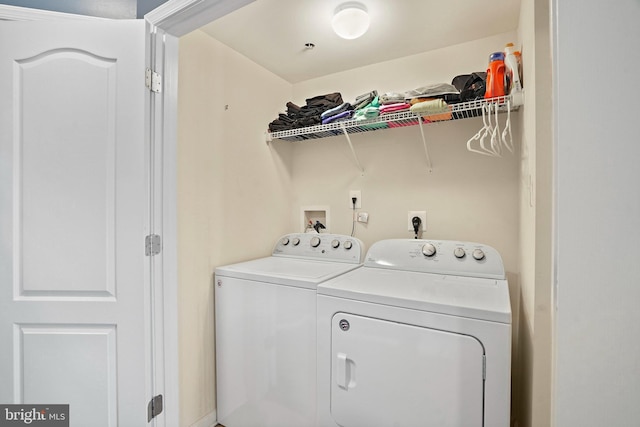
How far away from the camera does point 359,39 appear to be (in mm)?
1857

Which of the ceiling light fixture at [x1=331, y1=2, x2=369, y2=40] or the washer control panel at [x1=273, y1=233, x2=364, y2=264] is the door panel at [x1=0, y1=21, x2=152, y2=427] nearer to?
the ceiling light fixture at [x1=331, y1=2, x2=369, y2=40]

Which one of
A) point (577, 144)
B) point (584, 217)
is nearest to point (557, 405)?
point (584, 217)

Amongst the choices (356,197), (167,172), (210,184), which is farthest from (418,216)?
(167,172)

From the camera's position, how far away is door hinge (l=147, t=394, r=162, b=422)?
1.38 meters

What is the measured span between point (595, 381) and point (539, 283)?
59cm

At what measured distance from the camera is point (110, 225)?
4.28 ft

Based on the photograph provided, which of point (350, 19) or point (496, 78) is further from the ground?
point (350, 19)

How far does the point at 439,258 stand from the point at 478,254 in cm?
20

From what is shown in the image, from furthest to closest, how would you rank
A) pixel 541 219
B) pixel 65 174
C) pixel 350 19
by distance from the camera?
pixel 350 19
pixel 65 174
pixel 541 219

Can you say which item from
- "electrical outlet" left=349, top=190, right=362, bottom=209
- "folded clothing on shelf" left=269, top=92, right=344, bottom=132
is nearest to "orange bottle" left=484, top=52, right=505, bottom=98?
"folded clothing on shelf" left=269, top=92, right=344, bottom=132

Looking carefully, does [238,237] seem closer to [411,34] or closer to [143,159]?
[143,159]

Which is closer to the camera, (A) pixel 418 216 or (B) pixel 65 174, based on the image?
(B) pixel 65 174

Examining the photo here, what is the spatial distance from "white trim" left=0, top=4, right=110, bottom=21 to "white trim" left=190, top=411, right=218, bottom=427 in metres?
2.12

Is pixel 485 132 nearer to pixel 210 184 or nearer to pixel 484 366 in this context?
pixel 484 366
